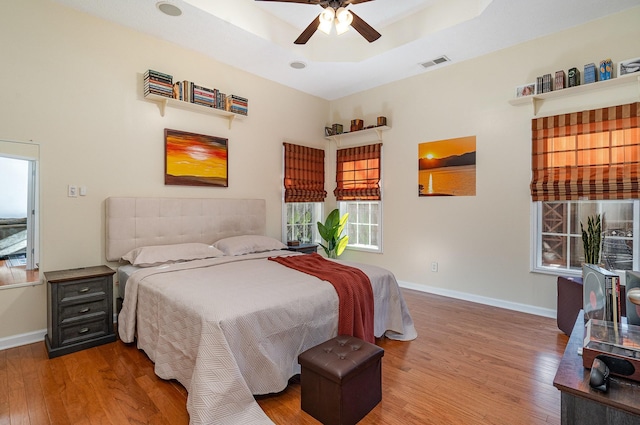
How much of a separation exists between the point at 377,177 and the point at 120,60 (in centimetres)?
351

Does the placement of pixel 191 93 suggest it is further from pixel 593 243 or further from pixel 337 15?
pixel 593 243

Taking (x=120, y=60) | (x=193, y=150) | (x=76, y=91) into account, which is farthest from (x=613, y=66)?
(x=76, y=91)

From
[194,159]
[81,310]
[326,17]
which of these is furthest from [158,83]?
[81,310]

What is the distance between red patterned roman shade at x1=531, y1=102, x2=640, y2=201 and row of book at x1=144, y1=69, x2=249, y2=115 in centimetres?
351

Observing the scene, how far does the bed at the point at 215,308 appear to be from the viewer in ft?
5.79

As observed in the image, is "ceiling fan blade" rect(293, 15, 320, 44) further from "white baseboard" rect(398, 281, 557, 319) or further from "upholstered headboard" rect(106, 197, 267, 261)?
"white baseboard" rect(398, 281, 557, 319)

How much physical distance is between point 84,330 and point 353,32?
4.17 m

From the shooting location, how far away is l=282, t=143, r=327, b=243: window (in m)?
4.93

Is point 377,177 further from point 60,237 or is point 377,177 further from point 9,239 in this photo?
point 9,239

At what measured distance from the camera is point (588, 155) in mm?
3207

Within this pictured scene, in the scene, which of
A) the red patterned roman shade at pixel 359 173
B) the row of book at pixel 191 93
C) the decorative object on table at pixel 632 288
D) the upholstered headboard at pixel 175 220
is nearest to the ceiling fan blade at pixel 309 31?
the row of book at pixel 191 93

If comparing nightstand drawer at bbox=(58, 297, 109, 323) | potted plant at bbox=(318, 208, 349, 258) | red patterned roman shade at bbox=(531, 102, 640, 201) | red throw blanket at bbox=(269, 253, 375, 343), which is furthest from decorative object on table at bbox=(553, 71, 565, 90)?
nightstand drawer at bbox=(58, 297, 109, 323)

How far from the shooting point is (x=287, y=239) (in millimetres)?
5047

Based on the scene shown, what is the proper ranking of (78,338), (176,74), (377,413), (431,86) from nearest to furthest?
(377,413)
(78,338)
(176,74)
(431,86)
